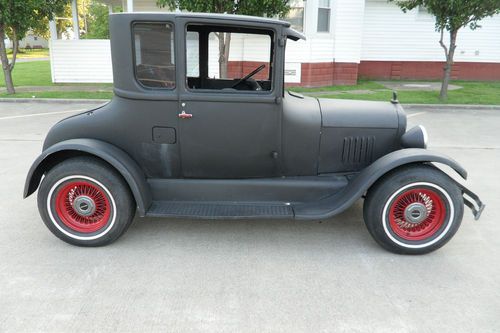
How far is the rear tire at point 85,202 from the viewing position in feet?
11.9

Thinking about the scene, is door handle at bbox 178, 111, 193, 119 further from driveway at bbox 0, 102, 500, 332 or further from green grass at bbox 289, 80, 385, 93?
green grass at bbox 289, 80, 385, 93

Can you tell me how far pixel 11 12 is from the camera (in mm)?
11211

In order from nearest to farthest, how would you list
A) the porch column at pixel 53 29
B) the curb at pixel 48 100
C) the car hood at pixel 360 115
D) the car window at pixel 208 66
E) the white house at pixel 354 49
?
the car window at pixel 208 66
the car hood at pixel 360 115
the curb at pixel 48 100
the porch column at pixel 53 29
the white house at pixel 354 49

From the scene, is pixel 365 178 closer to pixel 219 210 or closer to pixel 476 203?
pixel 476 203

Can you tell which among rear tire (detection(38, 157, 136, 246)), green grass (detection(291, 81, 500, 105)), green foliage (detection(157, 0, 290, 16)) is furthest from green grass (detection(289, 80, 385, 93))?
rear tire (detection(38, 157, 136, 246))

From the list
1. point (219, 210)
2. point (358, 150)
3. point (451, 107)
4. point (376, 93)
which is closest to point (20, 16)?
point (376, 93)

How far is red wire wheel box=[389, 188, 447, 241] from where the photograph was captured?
3586 mm

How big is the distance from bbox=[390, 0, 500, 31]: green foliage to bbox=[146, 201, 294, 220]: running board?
960 centimetres

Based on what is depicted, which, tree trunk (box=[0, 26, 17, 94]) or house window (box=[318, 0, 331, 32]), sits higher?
house window (box=[318, 0, 331, 32])

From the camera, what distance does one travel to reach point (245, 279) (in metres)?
3.25

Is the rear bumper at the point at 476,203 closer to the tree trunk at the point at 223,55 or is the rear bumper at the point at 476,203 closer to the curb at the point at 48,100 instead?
the tree trunk at the point at 223,55

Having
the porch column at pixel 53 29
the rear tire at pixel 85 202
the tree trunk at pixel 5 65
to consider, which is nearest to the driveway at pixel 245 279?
the rear tire at pixel 85 202

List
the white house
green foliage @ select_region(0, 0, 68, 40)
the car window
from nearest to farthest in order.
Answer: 1. the car window
2. green foliage @ select_region(0, 0, 68, 40)
3. the white house

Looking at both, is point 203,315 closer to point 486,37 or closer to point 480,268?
point 480,268
